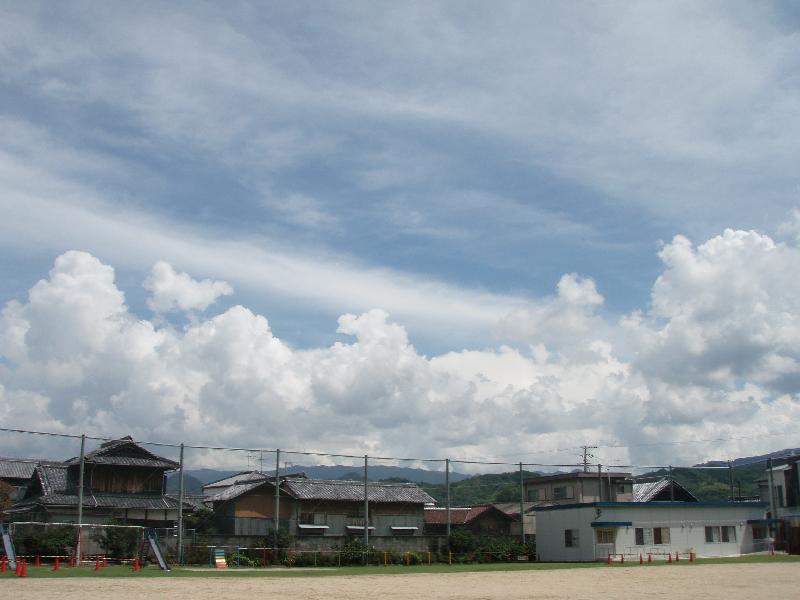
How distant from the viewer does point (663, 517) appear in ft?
172

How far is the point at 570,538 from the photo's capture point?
5256 centimetres

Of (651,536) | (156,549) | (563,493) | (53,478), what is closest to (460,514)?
(563,493)

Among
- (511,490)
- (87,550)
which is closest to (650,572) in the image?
(87,550)

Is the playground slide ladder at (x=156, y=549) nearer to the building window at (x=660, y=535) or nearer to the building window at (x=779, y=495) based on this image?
the building window at (x=660, y=535)

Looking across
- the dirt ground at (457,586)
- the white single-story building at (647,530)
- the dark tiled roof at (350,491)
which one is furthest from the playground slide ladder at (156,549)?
the white single-story building at (647,530)

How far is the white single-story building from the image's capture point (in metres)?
50.7

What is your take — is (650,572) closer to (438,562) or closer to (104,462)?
(438,562)

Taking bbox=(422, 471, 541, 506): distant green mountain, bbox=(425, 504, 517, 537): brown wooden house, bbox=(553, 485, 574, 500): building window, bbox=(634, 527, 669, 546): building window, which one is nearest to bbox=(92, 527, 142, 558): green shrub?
bbox=(634, 527, 669, 546): building window

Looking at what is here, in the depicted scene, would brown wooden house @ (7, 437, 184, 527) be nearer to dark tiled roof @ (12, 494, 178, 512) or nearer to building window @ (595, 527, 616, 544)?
dark tiled roof @ (12, 494, 178, 512)

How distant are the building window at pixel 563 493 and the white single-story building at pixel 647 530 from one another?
23.4 metres

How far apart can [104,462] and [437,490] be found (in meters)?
71.8

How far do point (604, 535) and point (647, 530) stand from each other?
3.26 meters

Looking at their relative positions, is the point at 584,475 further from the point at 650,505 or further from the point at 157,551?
the point at 157,551

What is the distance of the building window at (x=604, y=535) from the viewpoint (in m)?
50.4
